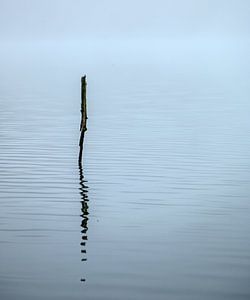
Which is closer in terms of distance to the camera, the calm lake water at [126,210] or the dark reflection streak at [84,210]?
the calm lake water at [126,210]

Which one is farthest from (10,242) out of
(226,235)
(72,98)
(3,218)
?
(72,98)

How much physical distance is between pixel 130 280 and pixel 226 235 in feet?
13.9

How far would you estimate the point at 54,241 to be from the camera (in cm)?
2062

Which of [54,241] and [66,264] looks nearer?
[66,264]

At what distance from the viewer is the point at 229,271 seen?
59.9 feet

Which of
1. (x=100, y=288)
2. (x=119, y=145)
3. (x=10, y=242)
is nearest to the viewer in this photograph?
(x=100, y=288)

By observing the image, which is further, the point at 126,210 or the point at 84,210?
the point at 84,210

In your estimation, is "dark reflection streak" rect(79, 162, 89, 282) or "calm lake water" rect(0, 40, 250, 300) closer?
"calm lake water" rect(0, 40, 250, 300)

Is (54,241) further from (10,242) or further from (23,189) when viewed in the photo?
(23,189)

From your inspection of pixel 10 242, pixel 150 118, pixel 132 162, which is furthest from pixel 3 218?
pixel 150 118

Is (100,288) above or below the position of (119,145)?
below

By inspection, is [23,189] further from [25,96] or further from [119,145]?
[25,96]

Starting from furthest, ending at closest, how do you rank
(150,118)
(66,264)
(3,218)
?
(150,118) → (3,218) → (66,264)

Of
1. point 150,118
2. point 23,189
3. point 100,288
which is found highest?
point 150,118
